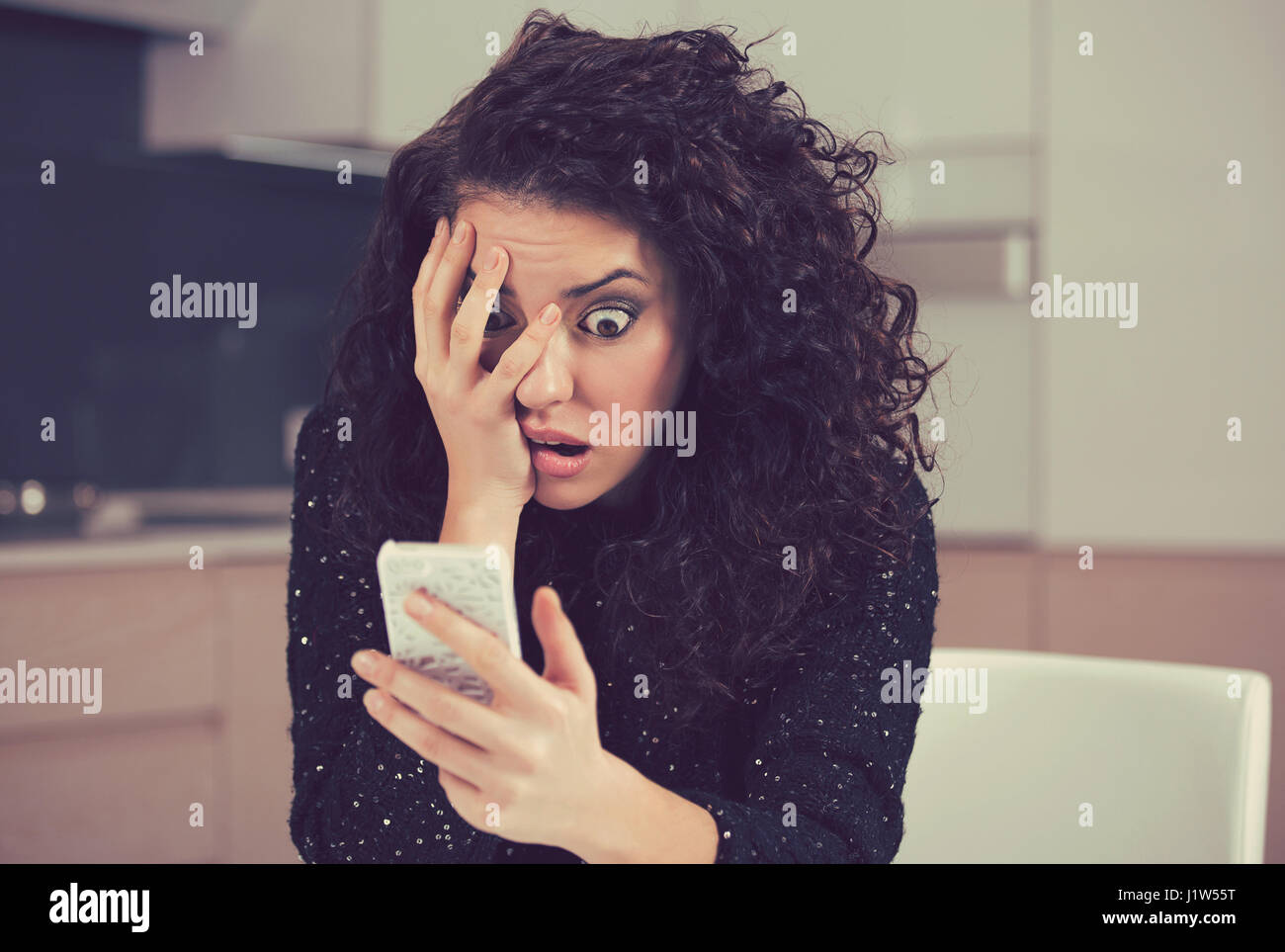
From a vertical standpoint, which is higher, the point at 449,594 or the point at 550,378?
the point at 550,378

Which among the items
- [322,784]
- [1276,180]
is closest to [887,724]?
[322,784]

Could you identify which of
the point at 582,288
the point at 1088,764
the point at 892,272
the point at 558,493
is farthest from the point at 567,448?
the point at 892,272

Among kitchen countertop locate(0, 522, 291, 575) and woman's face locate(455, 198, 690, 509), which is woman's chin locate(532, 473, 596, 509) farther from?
kitchen countertop locate(0, 522, 291, 575)

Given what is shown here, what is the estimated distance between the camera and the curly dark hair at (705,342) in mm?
952

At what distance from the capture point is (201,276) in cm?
261

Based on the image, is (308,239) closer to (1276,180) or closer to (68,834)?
(68,834)

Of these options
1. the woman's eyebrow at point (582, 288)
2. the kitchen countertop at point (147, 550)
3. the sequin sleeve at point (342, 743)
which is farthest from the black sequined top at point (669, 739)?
the kitchen countertop at point (147, 550)

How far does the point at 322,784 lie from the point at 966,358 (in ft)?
5.90

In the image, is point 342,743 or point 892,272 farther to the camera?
point 892,272

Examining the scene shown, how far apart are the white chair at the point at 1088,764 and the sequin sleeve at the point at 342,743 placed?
0.42 metres

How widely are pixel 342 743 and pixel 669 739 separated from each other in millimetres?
303

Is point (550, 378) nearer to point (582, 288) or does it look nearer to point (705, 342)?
point (582, 288)

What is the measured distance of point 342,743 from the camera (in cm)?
98
